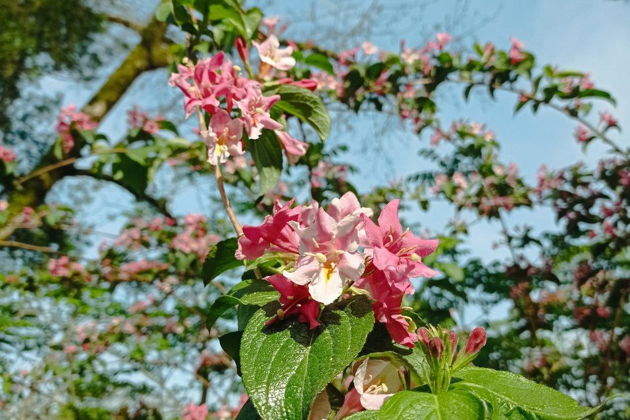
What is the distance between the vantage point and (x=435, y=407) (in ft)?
1.35

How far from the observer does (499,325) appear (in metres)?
3.82

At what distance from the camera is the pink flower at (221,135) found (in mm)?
699

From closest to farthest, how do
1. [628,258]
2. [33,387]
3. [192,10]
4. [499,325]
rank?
[192,10]
[33,387]
[628,258]
[499,325]

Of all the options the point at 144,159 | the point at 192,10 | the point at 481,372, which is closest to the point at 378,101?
the point at 144,159

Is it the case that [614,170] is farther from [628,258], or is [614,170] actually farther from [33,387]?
[33,387]

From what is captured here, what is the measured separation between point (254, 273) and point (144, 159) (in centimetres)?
142

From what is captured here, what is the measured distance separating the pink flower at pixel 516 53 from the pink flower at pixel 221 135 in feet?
5.16

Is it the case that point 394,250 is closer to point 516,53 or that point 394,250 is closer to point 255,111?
point 255,111

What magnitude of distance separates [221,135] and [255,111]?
5 cm

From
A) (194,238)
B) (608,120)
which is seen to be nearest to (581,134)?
(608,120)

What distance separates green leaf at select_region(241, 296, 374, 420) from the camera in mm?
417

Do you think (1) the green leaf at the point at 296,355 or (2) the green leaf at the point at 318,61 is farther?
(2) the green leaf at the point at 318,61

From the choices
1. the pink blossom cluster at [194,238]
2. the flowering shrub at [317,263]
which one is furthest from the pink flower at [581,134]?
the pink blossom cluster at [194,238]

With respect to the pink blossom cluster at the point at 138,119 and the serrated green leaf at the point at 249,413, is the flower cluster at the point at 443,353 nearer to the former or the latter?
the serrated green leaf at the point at 249,413
